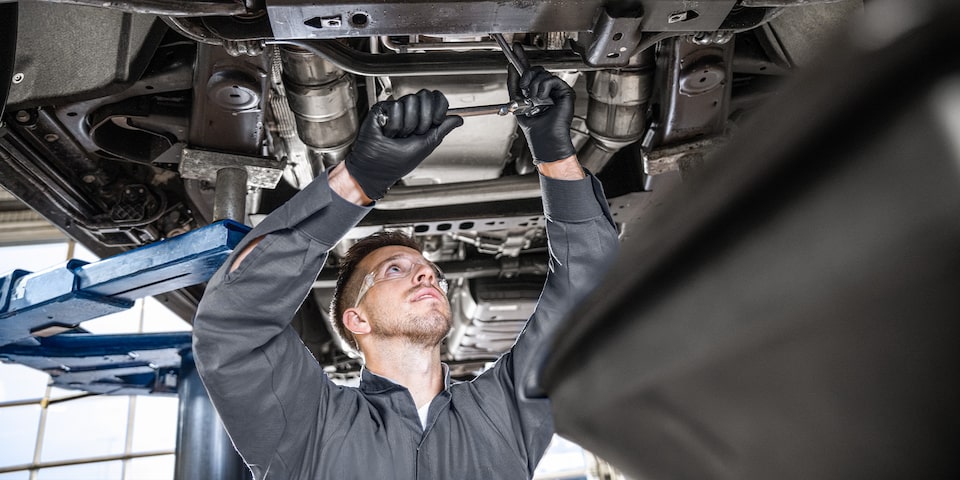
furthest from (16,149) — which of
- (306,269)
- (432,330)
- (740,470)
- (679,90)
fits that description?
(740,470)

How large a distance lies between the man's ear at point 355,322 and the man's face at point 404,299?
0.02 meters

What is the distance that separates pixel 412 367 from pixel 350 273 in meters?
0.36

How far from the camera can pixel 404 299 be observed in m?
1.76

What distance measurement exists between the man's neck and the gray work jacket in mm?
63

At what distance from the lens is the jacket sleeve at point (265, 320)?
1285 mm

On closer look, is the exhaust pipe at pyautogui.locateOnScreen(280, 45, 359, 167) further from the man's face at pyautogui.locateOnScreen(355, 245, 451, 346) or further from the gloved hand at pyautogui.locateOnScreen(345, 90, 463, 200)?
the gloved hand at pyautogui.locateOnScreen(345, 90, 463, 200)

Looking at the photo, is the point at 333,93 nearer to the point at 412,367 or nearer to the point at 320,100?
the point at 320,100

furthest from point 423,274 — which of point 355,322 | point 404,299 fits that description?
point 355,322

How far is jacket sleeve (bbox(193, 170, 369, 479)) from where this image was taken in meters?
1.29

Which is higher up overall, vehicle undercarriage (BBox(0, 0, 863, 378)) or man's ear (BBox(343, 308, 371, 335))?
vehicle undercarriage (BBox(0, 0, 863, 378))

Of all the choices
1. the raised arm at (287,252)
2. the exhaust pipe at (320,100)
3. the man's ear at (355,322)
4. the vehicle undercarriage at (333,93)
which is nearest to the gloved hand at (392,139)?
the raised arm at (287,252)

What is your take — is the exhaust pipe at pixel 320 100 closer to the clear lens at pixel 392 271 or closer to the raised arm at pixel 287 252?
the clear lens at pixel 392 271

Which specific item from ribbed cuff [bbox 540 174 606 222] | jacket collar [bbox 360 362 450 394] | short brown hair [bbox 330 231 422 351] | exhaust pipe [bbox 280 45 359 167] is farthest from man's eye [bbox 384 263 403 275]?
ribbed cuff [bbox 540 174 606 222]

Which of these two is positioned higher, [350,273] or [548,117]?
[548,117]
